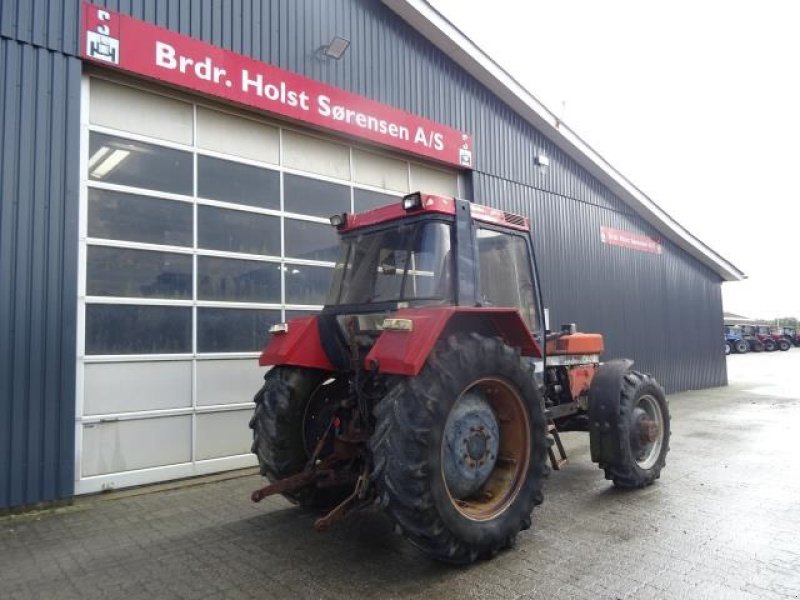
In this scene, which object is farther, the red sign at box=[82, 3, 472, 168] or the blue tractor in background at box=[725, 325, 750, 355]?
the blue tractor in background at box=[725, 325, 750, 355]

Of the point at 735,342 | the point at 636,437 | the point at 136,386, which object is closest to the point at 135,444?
the point at 136,386

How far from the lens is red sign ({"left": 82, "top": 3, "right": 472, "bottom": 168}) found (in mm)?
6066

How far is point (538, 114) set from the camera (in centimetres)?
1123

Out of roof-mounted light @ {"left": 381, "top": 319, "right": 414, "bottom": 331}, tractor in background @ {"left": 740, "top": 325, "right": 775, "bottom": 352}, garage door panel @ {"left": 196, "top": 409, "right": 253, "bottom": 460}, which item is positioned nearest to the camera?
roof-mounted light @ {"left": 381, "top": 319, "right": 414, "bottom": 331}

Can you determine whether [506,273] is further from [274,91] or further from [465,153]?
[465,153]

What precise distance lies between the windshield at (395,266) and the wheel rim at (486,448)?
0.79 meters

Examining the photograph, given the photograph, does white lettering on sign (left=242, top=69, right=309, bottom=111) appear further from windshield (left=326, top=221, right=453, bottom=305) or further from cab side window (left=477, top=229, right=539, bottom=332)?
cab side window (left=477, top=229, right=539, bottom=332)

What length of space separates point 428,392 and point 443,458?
0.51m

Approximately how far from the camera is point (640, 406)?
588 cm

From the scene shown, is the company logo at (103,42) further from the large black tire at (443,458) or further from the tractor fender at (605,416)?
the tractor fender at (605,416)

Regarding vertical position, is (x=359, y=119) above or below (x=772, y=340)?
above

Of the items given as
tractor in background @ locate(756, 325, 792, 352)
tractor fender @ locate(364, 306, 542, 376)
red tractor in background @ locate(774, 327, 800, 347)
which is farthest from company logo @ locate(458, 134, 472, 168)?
red tractor in background @ locate(774, 327, 800, 347)

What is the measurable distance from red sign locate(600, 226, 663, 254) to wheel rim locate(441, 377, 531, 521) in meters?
10.1

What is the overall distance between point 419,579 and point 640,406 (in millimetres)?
3380
